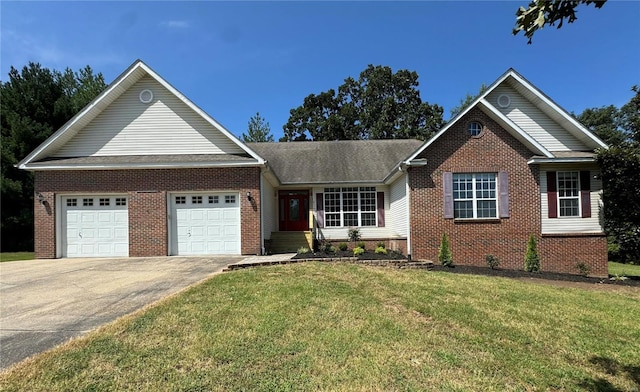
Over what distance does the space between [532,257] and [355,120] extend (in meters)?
31.6

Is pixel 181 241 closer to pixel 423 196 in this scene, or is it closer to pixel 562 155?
pixel 423 196

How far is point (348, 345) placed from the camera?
471 centimetres

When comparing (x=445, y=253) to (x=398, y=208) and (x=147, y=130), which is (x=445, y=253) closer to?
(x=398, y=208)

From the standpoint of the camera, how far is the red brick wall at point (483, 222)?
13.0m

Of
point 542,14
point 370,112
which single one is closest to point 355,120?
point 370,112

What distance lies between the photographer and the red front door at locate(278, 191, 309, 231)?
57.3ft

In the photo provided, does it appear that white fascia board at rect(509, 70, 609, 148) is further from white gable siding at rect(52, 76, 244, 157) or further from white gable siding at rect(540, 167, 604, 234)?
white gable siding at rect(52, 76, 244, 157)

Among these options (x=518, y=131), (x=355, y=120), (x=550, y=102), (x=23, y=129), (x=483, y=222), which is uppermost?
(x=355, y=120)

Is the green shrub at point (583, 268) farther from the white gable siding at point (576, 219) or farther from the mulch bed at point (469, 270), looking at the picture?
the white gable siding at point (576, 219)

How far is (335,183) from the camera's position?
54.2 feet

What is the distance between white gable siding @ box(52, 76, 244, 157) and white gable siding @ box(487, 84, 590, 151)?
34.3ft

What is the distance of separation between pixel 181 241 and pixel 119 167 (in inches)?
132

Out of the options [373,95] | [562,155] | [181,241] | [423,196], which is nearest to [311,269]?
[423,196]

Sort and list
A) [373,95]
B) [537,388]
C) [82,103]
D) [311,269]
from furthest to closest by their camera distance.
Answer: [373,95]
[82,103]
[311,269]
[537,388]
